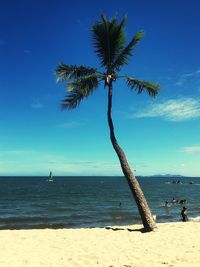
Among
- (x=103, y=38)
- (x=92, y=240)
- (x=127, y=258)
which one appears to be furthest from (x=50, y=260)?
(x=103, y=38)

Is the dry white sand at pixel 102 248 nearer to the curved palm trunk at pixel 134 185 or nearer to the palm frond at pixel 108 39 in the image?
the curved palm trunk at pixel 134 185

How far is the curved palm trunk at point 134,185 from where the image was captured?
16.7m

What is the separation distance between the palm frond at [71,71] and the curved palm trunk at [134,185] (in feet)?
4.63

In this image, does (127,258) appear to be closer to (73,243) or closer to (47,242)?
(73,243)

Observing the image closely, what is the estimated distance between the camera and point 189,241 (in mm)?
13695

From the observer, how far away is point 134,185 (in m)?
17.1

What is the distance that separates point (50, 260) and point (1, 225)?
1901cm

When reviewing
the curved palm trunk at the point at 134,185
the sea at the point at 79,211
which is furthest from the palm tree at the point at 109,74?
the sea at the point at 79,211

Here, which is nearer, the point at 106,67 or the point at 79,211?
the point at 106,67

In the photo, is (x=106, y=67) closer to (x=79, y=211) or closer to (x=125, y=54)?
(x=125, y=54)

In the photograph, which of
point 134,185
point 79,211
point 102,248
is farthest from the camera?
point 79,211

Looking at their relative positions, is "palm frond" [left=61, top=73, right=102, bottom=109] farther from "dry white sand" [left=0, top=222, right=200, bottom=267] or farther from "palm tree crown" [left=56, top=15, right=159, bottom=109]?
"dry white sand" [left=0, top=222, right=200, bottom=267]

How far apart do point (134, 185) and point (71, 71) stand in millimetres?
6714

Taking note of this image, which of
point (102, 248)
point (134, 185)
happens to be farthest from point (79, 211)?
point (102, 248)
